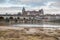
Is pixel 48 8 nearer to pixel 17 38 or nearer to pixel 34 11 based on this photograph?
pixel 34 11

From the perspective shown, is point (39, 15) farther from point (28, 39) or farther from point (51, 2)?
point (28, 39)

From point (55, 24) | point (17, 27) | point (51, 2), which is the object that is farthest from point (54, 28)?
point (17, 27)

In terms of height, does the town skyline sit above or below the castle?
above

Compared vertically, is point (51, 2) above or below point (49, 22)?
above

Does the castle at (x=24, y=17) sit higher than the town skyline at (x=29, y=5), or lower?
lower

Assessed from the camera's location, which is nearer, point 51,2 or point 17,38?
point 17,38

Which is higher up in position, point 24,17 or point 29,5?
point 29,5

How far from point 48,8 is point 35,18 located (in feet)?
1.20

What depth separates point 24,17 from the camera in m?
2.34

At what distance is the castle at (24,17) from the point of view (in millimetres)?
2335

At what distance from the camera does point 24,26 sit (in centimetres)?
230

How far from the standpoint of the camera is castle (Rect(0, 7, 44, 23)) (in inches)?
91.9

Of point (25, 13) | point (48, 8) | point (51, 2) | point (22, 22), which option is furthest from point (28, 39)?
point (51, 2)

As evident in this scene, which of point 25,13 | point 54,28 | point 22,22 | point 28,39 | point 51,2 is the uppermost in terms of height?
point 51,2
